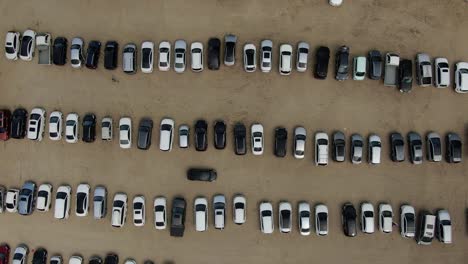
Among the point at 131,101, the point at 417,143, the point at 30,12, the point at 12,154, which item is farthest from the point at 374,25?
the point at 12,154

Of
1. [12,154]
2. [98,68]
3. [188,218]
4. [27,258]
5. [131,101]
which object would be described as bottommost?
[27,258]

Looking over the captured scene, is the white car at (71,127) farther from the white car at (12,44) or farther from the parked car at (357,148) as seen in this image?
the parked car at (357,148)

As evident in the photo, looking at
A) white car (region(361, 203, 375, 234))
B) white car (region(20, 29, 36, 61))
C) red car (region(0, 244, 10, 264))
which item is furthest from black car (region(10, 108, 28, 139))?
white car (region(361, 203, 375, 234))

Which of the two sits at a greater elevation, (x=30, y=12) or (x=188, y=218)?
(x=30, y=12)

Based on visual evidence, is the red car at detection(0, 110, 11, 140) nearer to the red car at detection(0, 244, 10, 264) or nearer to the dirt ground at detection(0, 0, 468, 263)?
the dirt ground at detection(0, 0, 468, 263)

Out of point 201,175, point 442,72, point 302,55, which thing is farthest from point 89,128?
point 442,72

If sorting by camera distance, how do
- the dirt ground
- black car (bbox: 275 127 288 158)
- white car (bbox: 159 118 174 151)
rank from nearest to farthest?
black car (bbox: 275 127 288 158)
white car (bbox: 159 118 174 151)
the dirt ground

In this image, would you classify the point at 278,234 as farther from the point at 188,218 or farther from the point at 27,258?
the point at 27,258
